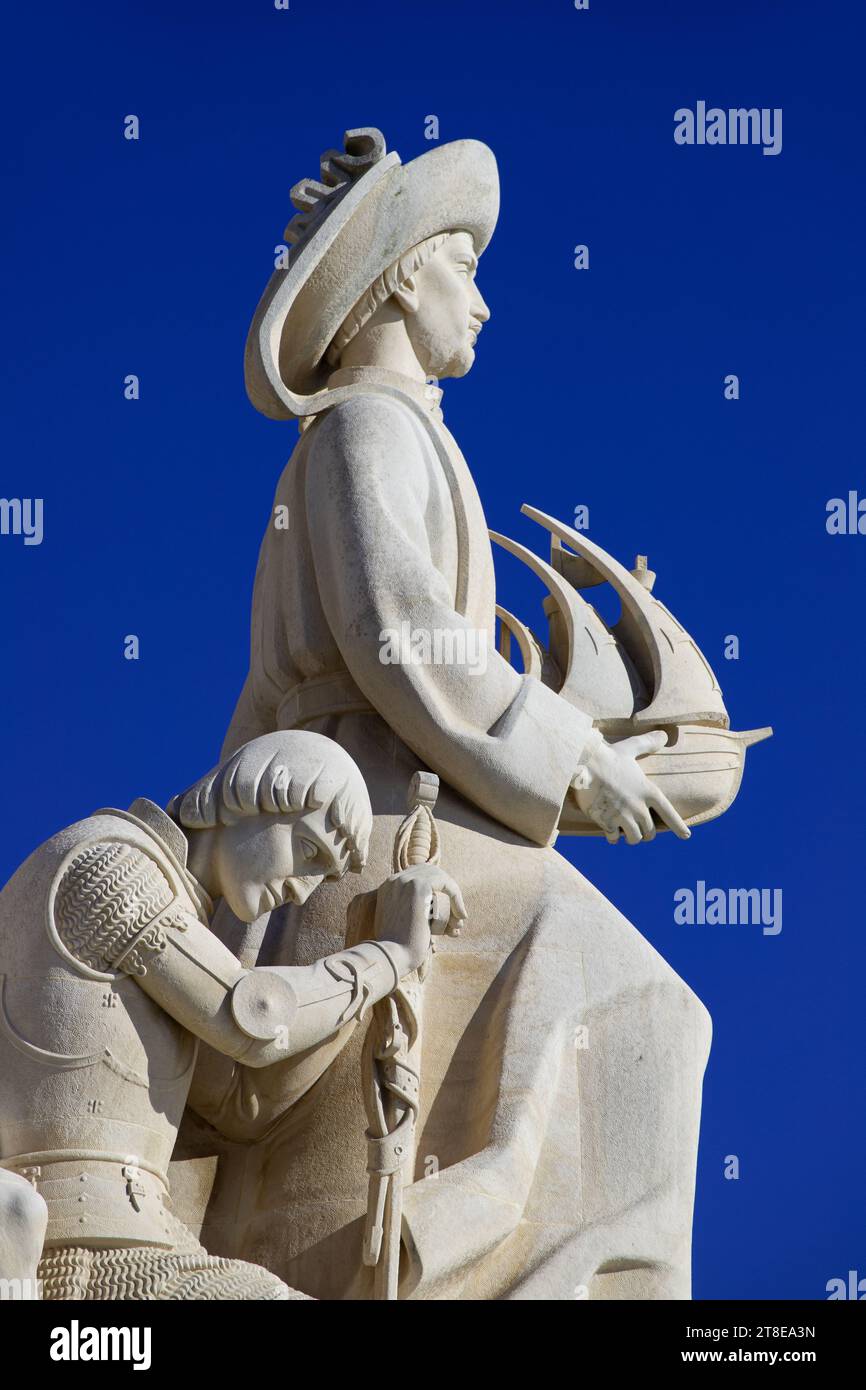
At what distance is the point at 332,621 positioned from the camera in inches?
394

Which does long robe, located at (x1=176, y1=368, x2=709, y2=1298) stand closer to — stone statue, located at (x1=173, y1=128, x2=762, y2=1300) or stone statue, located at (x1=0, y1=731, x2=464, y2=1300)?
stone statue, located at (x1=173, y1=128, x2=762, y2=1300)

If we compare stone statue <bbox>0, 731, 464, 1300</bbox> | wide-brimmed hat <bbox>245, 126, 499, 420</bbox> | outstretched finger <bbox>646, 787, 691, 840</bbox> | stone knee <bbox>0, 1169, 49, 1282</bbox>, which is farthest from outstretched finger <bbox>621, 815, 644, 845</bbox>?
stone knee <bbox>0, 1169, 49, 1282</bbox>

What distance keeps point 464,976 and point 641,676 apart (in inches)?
74.2

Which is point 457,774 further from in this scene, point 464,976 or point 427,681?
point 464,976

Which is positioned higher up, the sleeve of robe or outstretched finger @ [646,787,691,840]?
the sleeve of robe

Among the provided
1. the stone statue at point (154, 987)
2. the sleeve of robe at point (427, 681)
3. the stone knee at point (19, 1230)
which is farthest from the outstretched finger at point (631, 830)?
the stone knee at point (19, 1230)

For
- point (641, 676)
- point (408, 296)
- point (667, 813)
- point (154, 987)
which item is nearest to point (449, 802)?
point (667, 813)

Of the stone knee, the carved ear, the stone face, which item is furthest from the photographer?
the carved ear

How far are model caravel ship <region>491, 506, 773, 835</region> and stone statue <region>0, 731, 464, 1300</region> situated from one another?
5.71 ft

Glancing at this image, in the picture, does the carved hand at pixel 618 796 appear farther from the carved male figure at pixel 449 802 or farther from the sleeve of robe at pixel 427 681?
the sleeve of robe at pixel 427 681

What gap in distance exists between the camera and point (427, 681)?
982 centimetres

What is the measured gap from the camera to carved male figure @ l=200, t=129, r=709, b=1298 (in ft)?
30.0

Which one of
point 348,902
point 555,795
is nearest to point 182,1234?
point 348,902
